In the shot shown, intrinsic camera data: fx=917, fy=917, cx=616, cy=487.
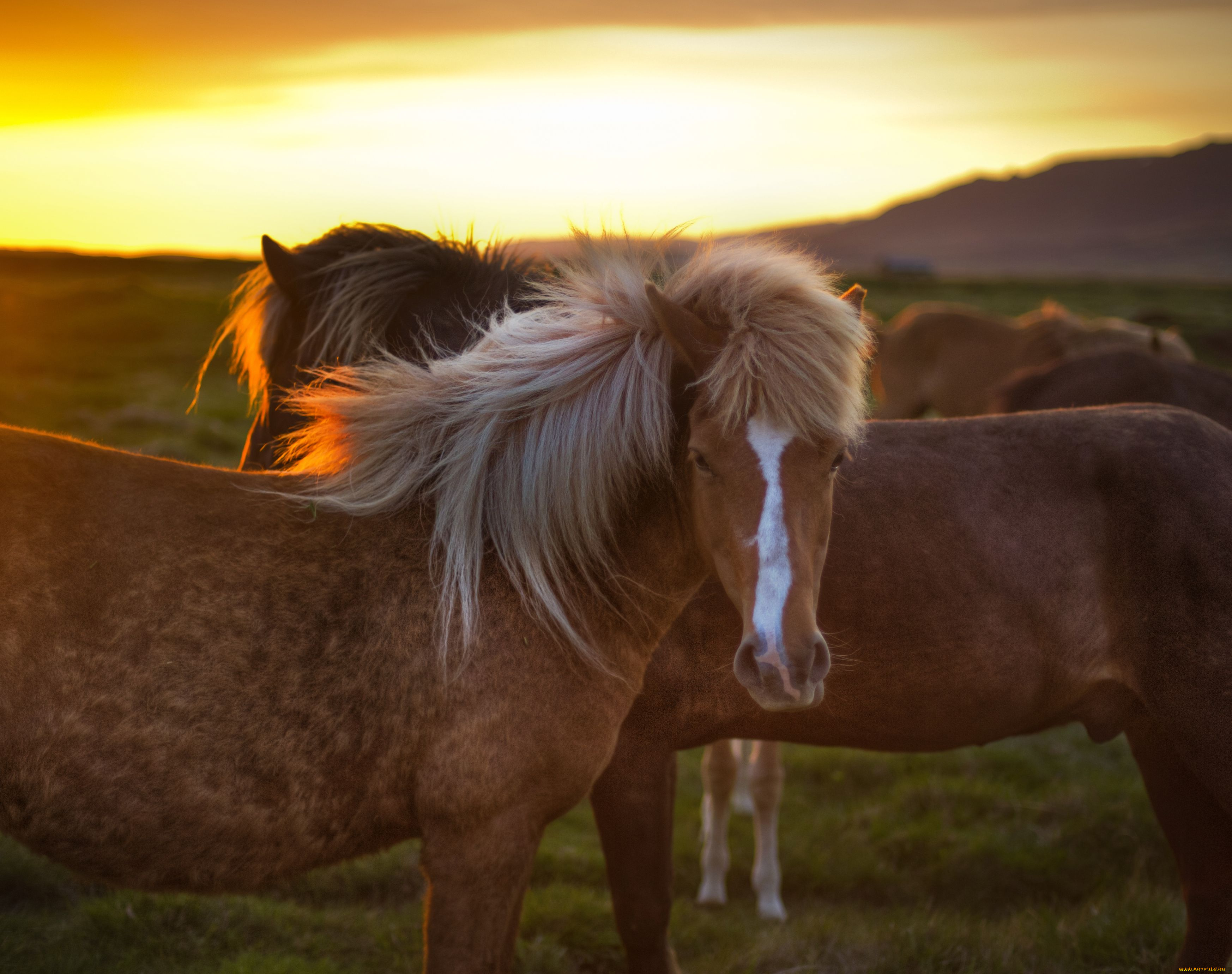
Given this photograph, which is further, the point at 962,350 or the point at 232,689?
the point at 962,350

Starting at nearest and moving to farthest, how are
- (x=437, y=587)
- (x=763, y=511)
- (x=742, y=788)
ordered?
(x=763, y=511) < (x=437, y=587) < (x=742, y=788)

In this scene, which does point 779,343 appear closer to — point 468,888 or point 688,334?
point 688,334

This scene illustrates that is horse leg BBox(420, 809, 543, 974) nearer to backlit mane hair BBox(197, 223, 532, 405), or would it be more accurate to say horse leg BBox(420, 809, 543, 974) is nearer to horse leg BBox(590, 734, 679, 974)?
horse leg BBox(590, 734, 679, 974)

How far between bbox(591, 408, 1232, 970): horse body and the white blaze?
1.00 m

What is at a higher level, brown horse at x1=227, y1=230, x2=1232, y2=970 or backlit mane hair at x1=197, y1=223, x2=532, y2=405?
backlit mane hair at x1=197, y1=223, x2=532, y2=405

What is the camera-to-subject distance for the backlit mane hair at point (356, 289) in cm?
390

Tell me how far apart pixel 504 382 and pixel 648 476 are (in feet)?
1.67

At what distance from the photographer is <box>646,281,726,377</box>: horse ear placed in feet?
8.09

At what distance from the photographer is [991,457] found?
11.4 feet

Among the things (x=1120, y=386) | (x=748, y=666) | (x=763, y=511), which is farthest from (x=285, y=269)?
(x=1120, y=386)

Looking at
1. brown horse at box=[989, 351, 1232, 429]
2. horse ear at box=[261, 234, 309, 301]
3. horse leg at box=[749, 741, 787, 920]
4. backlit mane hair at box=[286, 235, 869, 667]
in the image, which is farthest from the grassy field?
horse ear at box=[261, 234, 309, 301]

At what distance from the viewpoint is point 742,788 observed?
6.34 meters

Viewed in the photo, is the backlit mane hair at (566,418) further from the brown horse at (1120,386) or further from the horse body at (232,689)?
the brown horse at (1120,386)

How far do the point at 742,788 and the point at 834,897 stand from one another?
4.41ft
